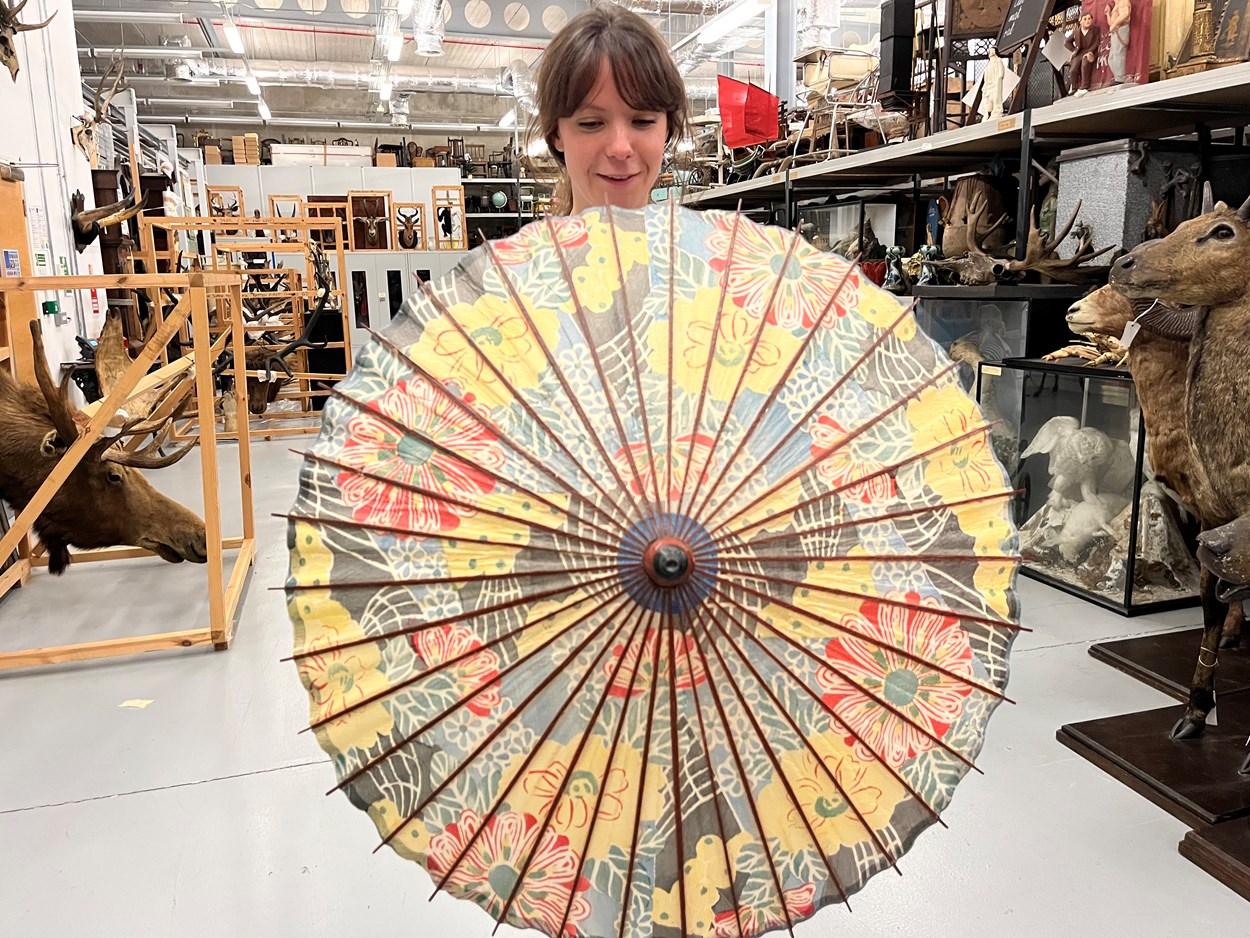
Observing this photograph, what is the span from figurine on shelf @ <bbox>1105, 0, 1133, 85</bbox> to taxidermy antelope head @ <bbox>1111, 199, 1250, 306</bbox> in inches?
62.1

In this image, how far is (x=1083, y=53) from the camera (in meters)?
3.59

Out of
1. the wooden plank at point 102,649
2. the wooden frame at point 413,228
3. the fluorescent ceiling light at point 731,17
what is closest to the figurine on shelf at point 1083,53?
the wooden plank at point 102,649

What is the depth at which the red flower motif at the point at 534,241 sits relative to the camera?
939 mm

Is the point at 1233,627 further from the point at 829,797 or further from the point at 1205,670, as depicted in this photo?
the point at 829,797

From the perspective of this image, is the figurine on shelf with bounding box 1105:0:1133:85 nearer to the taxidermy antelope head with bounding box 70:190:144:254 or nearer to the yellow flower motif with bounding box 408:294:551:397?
the yellow flower motif with bounding box 408:294:551:397

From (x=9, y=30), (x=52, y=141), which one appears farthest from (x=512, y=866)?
(x=52, y=141)

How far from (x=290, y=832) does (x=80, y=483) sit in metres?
1.85

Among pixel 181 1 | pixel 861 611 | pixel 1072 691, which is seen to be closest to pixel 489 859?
pixel 861 611

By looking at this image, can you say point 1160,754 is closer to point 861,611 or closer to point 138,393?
point 861,611

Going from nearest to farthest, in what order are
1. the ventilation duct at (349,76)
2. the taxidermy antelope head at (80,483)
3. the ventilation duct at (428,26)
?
the taxidermy antelope head at (80,483)
the ventilation duct at (428,26)
the ventilation duct at (349,76)

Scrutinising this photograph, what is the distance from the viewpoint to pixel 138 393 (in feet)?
12.3

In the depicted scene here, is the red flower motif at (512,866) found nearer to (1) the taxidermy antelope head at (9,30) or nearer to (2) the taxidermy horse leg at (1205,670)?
(2) the taxidermy horse leg at (1205,670)

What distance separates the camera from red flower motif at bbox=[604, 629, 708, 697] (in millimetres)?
849

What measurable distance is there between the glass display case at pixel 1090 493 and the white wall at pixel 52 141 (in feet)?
16.9
